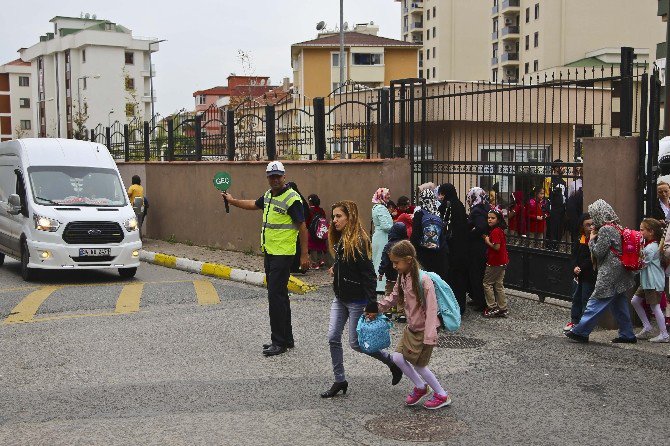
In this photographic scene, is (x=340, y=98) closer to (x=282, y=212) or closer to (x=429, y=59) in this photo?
(x=282, y=212)

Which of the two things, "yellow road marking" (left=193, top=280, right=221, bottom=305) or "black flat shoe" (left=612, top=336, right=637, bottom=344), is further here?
"yellow road marking" (left=193, top=280, right=221, bottom=305)

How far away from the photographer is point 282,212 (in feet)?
30.7

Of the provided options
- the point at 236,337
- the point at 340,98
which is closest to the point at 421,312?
the point at 236,337

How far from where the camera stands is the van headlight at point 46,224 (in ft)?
49.2

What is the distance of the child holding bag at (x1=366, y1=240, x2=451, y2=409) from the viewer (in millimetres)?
7094

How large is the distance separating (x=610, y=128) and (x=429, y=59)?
3589 inches

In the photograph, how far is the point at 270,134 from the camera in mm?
18688

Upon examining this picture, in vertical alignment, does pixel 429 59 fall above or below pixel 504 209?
above

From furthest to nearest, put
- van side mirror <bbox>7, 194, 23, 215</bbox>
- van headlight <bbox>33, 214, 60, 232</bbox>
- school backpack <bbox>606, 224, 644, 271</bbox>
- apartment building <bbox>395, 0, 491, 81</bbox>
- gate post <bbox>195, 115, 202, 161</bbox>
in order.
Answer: apartment building <bbox>395, 0, 491, 81</bbox>
gate post <bbox>195, 115, 202, 161</bbox>
van side mirror <bbox>7, 194, 23, 215</bbox>
van headlight <bbox>33, 214, 60, 232</bbox>
school backpack <bbox>606, 224, 644, 271</bbox>

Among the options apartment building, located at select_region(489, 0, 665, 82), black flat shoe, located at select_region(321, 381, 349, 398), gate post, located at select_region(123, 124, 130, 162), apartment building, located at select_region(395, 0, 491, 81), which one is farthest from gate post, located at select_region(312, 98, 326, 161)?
apartment building, located at select_region(395, 0, 491, 81)

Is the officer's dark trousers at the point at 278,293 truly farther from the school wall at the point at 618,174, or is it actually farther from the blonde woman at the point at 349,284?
the school wall at the point at 618,174

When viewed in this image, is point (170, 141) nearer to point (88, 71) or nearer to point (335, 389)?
point (335, 389)

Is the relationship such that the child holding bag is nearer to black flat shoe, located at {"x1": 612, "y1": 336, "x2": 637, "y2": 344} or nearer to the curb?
black flat shoe, located at {"x1": 612, "y1": 336, "x2": 637, "y2": 344}

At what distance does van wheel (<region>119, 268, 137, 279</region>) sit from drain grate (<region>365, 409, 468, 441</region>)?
9984 mm
